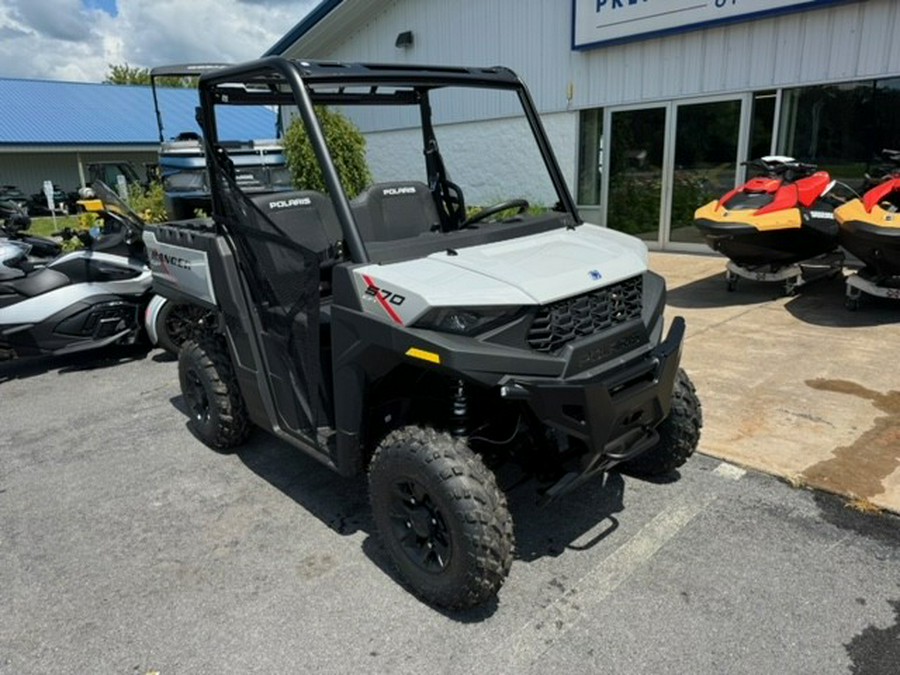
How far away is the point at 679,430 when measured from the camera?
10.8 feet

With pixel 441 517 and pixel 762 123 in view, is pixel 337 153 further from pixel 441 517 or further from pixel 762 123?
pixel 441 517

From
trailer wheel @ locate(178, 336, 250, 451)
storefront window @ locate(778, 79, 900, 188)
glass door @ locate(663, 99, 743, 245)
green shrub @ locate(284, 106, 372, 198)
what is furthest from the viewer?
green shrub @ locate(284, 106, 372, 198)

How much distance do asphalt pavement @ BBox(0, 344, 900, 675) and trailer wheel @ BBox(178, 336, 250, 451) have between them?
0.61 ft

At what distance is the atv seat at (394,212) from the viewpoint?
10.7ft

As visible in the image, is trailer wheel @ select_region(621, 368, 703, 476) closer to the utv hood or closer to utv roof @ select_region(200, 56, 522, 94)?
the utv hood

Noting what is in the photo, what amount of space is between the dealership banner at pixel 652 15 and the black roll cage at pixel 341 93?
21.2 feet

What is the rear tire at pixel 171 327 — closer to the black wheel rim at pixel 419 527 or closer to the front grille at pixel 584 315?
the black wheel rim at pixel 419 527

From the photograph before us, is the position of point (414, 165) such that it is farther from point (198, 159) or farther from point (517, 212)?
point (198, 159)

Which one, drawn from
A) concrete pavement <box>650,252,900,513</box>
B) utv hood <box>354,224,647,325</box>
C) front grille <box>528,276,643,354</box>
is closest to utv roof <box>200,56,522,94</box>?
utv hood <box>354,224,647,325</box>

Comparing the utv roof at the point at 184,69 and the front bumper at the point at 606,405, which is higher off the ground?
the utv roof at the point at 184,69

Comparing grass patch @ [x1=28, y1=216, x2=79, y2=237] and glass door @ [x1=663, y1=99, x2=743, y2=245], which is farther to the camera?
grass patch @ [x1=28, y1=216, x2=79, y2=237]

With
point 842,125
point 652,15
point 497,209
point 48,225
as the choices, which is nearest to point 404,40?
point 652,15

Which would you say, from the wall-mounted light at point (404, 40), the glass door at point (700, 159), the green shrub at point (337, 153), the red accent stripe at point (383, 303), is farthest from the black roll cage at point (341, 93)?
the wall-mounted light at point (404, 40)

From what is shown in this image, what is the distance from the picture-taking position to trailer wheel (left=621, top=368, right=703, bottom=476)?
10.7 feet
